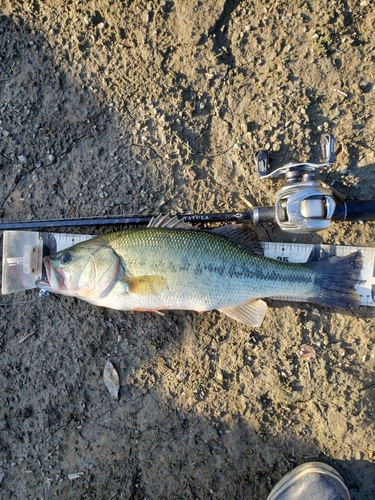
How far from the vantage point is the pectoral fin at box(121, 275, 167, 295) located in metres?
3.24

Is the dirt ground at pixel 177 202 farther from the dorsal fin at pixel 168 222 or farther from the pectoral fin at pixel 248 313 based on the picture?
the dorsal fin at pixel 168 222

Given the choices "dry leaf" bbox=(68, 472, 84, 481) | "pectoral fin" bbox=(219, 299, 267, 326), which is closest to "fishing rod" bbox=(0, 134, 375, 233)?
"pectoral fin" bbox=(219, 299, 267, 326)

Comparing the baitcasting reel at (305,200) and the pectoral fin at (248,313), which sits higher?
the baitcasting reel at (305,200)

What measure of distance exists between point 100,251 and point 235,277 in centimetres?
124

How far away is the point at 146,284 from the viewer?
128 inches

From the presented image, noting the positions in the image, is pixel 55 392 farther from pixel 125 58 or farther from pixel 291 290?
pixel 125 58

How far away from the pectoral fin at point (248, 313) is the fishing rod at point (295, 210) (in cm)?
79

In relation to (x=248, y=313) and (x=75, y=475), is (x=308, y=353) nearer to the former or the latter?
(x=248, y=313)

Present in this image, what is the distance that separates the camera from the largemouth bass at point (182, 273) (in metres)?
3.24

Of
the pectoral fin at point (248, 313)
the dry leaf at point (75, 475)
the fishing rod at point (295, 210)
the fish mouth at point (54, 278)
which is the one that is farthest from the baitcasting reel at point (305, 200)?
the dry leaf at point (75, 475)

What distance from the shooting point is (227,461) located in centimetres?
349

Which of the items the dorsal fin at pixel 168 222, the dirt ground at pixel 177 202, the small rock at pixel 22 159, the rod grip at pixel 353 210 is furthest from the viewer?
the small rock at pixel 22 159

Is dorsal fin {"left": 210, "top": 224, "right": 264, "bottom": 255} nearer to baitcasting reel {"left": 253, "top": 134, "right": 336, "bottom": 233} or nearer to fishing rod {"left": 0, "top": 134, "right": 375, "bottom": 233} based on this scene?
fishing rod {"left": 0, "top": 134, "right": 375, "bottom": 233}

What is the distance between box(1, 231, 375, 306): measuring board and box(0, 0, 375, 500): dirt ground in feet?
0.46
